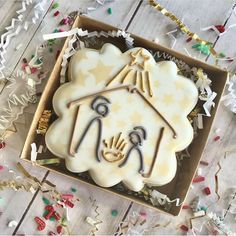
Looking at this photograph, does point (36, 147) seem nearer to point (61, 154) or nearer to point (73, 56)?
point (61, 154)

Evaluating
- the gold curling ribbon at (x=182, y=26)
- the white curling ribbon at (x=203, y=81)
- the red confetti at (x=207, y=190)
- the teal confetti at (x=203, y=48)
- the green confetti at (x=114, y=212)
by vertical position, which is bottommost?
the green confetti at (x=114, y=212)

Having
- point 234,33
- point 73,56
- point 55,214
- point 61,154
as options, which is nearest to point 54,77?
point 73,56

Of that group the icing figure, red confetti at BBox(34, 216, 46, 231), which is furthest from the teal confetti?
red confetti at BBox(34, 216, 46, 231)

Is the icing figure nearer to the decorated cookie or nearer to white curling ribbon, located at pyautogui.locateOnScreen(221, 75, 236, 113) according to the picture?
the decorated cookie

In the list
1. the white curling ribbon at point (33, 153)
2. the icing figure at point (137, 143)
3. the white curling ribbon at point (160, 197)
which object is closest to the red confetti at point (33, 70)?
the white curling ribbon at point (33, 153)

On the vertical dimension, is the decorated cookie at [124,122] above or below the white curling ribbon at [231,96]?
below

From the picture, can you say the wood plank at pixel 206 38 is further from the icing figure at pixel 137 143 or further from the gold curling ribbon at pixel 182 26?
the icing figure at pixel 137 143

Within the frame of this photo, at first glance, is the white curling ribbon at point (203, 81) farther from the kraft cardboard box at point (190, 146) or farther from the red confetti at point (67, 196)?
the red confetti at point (67, 196)

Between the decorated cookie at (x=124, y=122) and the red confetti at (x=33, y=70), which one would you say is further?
the red confetti at (x=33, y=70)
